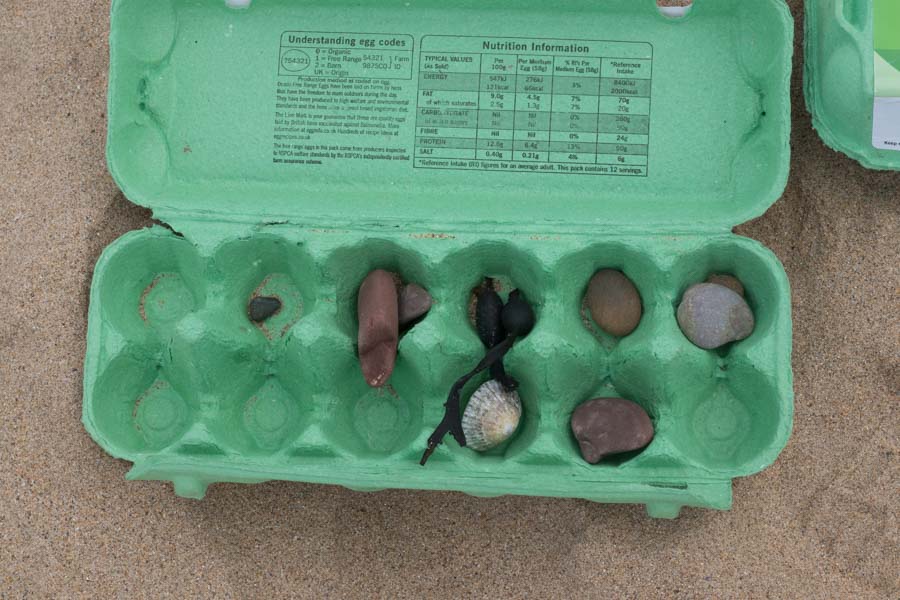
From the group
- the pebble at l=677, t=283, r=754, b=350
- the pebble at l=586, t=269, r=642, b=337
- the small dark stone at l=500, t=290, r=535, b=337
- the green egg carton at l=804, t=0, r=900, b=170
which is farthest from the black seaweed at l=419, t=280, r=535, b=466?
the green egg carton at l=804, t=0, r=900, b=170

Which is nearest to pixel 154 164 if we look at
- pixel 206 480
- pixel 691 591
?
pixel 206 480

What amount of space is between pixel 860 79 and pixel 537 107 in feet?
1.54

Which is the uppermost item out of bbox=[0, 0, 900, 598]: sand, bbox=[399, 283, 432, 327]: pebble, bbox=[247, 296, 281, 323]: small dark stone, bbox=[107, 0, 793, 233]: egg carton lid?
bbox=[107, 0, 793, 233]: egg carton lid

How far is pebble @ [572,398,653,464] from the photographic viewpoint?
1039mm

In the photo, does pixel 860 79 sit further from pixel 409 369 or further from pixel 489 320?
pixel 409 369

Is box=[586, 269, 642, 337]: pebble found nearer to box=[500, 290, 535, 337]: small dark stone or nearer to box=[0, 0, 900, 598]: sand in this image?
box=[500, 290, 535, 337]: small dark stone

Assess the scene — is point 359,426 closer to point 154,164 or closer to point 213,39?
point 154,164

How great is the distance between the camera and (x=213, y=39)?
3.82 feet

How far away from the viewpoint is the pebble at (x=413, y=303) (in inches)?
43.8

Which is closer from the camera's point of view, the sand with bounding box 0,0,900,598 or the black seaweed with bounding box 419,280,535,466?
the black seaweed with bounding box 419,280,535,466

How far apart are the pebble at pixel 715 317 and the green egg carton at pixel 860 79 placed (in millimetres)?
316

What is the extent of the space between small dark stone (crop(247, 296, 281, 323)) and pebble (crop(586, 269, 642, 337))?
489 millimetres

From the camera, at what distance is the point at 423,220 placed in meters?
1.10

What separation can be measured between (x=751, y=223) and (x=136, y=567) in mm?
1137
